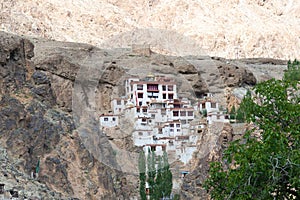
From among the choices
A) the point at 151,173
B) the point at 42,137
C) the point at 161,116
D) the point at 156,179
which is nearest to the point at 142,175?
the point at 151,173

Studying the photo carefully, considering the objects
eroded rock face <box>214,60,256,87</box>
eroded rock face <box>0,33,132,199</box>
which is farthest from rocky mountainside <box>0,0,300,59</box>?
eroded rock face <box>0,33,132,199</box>

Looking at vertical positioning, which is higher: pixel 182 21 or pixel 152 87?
pixel 182 21

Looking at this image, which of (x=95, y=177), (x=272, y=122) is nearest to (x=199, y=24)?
(x=95, y=177)

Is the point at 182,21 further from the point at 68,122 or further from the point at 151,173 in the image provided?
the point at 151,173

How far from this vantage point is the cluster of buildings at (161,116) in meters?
40.3

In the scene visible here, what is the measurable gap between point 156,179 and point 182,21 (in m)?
73.8

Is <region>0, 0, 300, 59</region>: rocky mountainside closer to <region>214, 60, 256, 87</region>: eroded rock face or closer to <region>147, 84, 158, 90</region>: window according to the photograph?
<region>214, 60, 256, 87</region>: eroded rock face

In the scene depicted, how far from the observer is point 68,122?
37.0 m

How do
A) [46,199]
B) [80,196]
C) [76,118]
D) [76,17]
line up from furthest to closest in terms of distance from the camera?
1. [76,17]
2. [76,118]
3. [80,196]
4. [46,199]

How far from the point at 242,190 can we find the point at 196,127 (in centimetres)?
2934

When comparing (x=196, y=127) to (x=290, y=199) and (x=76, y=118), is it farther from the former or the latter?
(x=290, y=199)

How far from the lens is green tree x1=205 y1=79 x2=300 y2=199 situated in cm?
1128

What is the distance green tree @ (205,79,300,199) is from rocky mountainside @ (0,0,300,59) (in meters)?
75.8

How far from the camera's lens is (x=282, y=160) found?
445 inches
